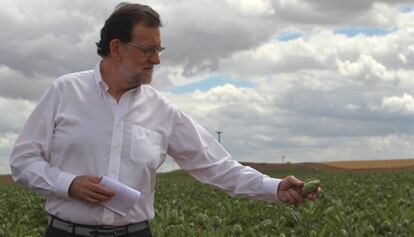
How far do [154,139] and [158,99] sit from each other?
254mm

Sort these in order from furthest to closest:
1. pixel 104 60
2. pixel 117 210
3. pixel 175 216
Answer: pixel 175 216 → pixel 104 60 → pixel 117 210

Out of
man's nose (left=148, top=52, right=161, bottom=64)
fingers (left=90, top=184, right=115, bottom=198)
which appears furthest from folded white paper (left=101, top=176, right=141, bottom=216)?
man's nose (left=148, top=52, right=161, bottom=64)

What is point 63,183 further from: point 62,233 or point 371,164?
point 371,164

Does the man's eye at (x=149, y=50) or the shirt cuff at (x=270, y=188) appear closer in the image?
the man's eye at (x=149, y=50)

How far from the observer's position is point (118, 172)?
393 cm

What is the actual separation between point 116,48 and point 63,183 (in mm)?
731

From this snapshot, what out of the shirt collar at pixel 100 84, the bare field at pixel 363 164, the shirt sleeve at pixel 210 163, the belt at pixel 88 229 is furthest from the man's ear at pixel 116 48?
the bare field at pixel 363 164

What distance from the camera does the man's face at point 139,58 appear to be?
399 cm

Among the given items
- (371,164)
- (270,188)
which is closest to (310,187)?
(270,188)

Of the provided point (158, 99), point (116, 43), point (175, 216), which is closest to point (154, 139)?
point (158, 99)

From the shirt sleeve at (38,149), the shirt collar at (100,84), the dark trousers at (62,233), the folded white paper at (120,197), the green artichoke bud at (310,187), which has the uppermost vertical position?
the shirt collar at (100,84)

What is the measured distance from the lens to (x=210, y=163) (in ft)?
14.8

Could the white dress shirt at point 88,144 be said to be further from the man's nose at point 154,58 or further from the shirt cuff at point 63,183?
the man's nose at point 154,58

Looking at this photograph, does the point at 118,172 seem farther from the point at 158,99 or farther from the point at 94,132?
the point at 158,99
